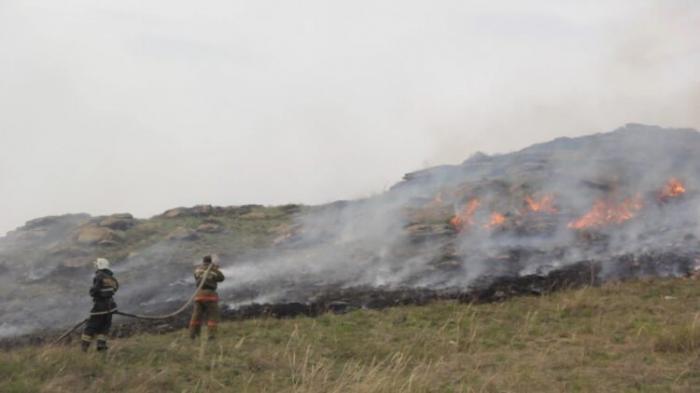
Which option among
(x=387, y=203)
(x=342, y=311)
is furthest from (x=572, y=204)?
(x=342, y=311)

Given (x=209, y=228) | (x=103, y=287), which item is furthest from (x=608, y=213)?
(x=103, y=287)

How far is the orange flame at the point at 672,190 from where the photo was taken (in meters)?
22.1

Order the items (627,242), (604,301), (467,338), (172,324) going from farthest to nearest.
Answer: (627,242), (172,324), (604,301), (467,338)

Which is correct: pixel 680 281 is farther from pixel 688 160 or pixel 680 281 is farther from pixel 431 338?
pixel 688 160

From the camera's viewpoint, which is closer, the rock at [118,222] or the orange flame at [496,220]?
the orange flame at [496,220]

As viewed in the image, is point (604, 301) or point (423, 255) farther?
point (423, 255)

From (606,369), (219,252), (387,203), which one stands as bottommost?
(606,369)

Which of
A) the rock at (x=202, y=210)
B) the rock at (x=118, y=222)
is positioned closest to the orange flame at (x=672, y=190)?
the rock at (x=202, y=210)

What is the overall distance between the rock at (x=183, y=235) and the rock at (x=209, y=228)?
0.68m

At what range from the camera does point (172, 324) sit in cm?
1476

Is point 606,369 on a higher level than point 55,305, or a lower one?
lower

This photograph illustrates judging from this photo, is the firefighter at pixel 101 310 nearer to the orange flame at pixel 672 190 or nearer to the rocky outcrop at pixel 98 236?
the rocky outcrop at pixel 98 236

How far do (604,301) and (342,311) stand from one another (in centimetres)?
616

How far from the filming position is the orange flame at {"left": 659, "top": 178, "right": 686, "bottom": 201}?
22094 millimetres
